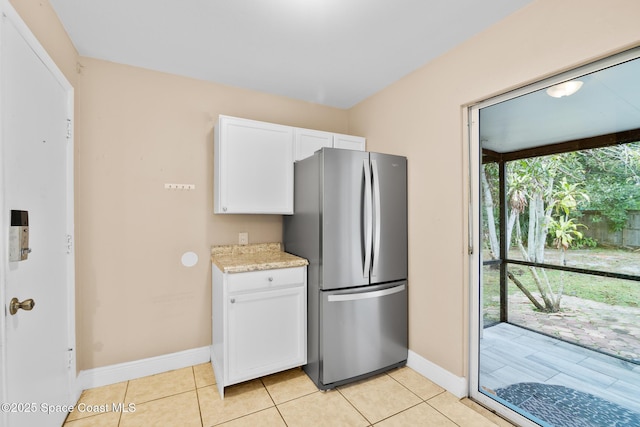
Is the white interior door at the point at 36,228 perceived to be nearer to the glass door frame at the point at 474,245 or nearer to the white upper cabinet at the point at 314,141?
the white upper cabinet at the point at 314,141

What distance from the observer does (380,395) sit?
2.14 meters

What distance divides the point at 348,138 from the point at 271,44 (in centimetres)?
118

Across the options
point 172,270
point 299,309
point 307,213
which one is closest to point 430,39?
point 307,213

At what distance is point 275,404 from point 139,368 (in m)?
1.21

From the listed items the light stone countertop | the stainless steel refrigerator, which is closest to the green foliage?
the stainless steel refrigerator

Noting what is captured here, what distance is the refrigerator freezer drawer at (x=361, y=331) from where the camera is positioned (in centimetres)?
221

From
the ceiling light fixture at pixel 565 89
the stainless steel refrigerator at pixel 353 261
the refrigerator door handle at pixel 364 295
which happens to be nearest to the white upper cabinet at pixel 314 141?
the stainless steel refrigerator at pixel 353 261

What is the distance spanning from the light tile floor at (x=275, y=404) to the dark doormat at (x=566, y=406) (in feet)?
0.68

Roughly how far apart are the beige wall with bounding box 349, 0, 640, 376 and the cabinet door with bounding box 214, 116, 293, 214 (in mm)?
1014

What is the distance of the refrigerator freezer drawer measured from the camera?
2.21 m

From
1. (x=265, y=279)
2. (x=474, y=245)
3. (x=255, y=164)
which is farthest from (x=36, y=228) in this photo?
(x=474, y=245)

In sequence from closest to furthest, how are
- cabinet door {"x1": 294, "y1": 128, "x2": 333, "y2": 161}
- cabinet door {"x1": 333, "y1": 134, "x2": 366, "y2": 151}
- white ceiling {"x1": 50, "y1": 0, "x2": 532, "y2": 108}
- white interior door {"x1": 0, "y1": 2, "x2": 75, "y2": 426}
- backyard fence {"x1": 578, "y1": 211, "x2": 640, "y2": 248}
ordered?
white interior door {"x1": 0, "y1": 2, "x2": 75, "y2": 426}, backyard fence {"x1": 578, "y1": 211, "x2": 640, "y2": 248}, white ceiling {"x1": 50, "y1": 0, "x2": 532, "y2": 108}, cabinet door {"x1": 294, "y1": 128, "x2": 333, "y2": 161}, cabinet door {"x1": 333, "y1": 134, "x2": 366, "y2": 151}

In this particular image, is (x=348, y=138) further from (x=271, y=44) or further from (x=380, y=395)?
(x=380, y=395)

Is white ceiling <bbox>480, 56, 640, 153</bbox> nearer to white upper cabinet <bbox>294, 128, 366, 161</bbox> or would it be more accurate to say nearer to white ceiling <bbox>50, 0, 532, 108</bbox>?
white ceiling <bbox>50, 0, 532, 108</bbox>
